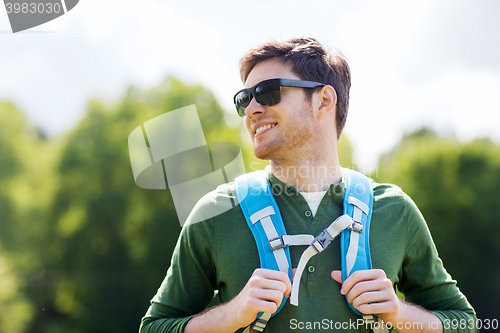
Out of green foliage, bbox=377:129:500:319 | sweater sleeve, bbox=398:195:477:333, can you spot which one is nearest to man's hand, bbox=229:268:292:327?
sweater sleeve, bbox=398:195:477:333

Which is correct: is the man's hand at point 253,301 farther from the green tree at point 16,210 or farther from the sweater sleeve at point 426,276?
the green tree at point 16,210

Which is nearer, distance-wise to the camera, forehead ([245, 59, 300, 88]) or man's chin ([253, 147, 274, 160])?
man's chin ([253, 147, 274, 160])

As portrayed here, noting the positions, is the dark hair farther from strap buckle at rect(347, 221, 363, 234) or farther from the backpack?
strap buckle at rect(347, 221, 363, 234)

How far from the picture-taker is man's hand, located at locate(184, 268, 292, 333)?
221cm

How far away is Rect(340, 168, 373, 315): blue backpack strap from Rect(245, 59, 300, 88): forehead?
3.17 ft

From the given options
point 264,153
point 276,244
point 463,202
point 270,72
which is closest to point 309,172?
point 264,153

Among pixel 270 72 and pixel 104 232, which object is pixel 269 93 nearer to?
pixel 270 72

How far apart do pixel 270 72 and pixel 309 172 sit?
875mm

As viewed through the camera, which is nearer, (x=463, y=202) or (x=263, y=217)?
(x=263, y=217)

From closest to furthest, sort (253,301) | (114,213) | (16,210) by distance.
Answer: (253,301), (114,213), (16,210)

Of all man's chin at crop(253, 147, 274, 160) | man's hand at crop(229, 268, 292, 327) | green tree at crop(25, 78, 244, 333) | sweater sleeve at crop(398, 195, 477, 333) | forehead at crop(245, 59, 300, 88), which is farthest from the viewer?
green tree at crop(25, 78, 244, 333)

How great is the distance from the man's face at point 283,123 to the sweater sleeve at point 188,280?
0.74m

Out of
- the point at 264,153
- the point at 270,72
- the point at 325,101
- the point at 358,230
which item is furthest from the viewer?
the point at 325,101

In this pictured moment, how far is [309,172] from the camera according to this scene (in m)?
3.00
